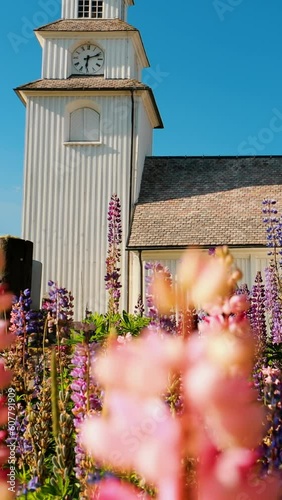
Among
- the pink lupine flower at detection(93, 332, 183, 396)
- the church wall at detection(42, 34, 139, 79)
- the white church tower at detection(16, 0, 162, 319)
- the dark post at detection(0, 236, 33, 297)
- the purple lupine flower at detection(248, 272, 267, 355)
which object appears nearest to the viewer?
the pink lupine flower at detection(93, 332, 183, 396)

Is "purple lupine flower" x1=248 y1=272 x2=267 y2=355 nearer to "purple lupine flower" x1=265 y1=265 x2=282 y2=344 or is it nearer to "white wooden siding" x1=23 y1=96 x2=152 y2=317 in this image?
"purple lupine flower" x1=265 y1=265 x2=282 y2=344

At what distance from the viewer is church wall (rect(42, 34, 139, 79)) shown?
22578mm

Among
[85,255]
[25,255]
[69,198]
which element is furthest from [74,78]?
[25,255]

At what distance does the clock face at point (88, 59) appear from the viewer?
2291 centimetres

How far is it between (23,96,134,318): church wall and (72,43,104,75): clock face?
5.83 ft

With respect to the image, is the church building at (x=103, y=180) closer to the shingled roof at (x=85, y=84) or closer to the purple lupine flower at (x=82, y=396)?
the shingled roof at (x=85, y=84)

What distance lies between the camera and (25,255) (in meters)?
10.5

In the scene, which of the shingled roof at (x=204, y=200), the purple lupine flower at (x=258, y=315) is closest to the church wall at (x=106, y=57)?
the shingled roof at (x=204, y=200)

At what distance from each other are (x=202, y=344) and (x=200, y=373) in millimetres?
48

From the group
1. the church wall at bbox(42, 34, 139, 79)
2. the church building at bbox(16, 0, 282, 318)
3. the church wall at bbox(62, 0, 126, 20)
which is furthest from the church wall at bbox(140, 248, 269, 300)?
the church wall at bbox(62, 0, 126, 20)

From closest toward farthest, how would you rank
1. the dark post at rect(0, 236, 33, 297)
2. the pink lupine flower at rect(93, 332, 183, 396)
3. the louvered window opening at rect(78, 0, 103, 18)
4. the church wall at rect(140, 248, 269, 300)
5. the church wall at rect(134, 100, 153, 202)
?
the pink lupine flower at rect(93, 332, 183, 396) → the dark post at rect(0, 236, 33, 297) → the church wall at rect(140, 248, 269, 300) → the church wall at rect(134, 100, 153, 202) → the louvered window opening at rect(78, 0, 103, 18)

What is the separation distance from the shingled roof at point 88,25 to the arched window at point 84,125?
11.2 feet

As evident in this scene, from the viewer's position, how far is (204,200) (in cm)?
2239

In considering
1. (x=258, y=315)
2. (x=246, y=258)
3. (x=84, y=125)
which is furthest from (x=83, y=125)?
(x=258, y=315)
